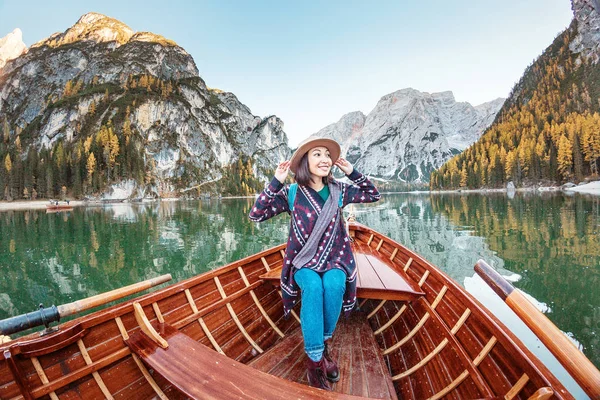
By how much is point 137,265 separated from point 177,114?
140984mm

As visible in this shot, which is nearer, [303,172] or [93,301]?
[93,301]

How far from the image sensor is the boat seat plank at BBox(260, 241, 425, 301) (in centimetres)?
386

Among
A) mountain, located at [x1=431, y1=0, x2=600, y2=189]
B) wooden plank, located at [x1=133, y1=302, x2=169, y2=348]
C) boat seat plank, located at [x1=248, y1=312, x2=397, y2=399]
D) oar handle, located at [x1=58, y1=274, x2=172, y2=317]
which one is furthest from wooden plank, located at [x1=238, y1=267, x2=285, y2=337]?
mountain, located at [x1=431, y1=0, x2=600, y2=189]

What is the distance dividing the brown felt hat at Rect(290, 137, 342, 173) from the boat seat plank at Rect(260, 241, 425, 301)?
189 cm

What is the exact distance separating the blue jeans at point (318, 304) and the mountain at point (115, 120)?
108 meters

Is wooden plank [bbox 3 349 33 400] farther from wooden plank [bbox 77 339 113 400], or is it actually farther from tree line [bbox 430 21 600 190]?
tree line [bbox 430 21 600 190]

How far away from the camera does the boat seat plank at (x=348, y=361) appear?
9.96ft

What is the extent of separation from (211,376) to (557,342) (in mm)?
2190

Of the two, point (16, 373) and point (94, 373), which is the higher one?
point (16, 373)

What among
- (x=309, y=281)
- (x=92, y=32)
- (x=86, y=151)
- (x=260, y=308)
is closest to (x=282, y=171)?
(x=309, y=281)

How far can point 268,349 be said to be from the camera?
3.91 meters

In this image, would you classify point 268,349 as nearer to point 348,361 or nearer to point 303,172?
point 348,361

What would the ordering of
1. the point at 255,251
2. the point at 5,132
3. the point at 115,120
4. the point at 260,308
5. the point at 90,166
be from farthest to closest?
the point at 5,132, the point at 115,120, the point at 90,166, the point at 255,251, the point at 260,308

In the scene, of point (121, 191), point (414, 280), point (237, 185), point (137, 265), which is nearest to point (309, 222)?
point (414, 280)
